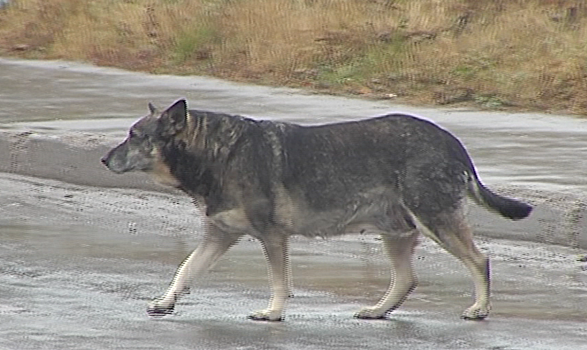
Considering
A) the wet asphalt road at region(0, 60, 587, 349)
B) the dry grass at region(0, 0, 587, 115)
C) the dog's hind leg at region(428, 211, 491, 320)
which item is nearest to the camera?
the wet asphalt road at region(0, 60, 587, 349)

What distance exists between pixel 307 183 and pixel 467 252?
→ 0.80 m

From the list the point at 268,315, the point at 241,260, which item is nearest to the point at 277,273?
the point at 268,315

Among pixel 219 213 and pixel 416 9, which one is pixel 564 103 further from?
pixel 219 213

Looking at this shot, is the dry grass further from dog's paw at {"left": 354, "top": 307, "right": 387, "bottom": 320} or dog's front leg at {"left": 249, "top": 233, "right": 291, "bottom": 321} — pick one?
dog's front leg at {"left": 249, "top": 233, "right": 291, "bottom": 321}

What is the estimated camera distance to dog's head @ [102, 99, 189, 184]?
287 inches

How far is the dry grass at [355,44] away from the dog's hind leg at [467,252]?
6995 millimetres

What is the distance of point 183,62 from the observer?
18.2m

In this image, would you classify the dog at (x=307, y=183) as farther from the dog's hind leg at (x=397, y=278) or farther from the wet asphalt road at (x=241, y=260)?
the wet asphalt road at (x=241, y=260)

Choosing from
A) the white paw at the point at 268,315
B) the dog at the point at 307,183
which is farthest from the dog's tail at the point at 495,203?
the white paw at the point at 268,315

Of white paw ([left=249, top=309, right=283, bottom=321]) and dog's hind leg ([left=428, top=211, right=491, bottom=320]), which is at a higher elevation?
dog's hind leg ([left=428, top=211, right=491, bottom=320])

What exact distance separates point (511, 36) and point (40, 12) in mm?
7814

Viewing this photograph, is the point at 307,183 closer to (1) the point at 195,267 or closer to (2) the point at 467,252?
(1) the point at 195,267

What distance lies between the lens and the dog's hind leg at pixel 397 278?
732cm

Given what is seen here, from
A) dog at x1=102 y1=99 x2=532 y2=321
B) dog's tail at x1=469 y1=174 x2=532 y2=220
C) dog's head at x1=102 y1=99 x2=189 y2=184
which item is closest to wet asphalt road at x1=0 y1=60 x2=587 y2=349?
dog at x1=102 y1=99 x2=532 y2=321
